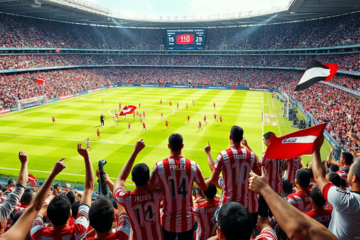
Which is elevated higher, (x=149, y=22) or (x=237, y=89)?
(x=149, y=22)

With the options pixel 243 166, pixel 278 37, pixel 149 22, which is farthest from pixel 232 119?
pixel 149 22

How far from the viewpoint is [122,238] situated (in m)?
3.72

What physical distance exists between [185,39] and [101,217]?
79.6 m

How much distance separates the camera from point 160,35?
87500mm

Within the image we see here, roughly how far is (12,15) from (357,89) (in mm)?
69927

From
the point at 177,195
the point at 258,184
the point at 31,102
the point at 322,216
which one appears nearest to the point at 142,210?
the point at 177,195

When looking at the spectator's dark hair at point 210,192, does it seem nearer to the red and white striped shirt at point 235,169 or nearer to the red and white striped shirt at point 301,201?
the red and white striped shirt at point 235,169

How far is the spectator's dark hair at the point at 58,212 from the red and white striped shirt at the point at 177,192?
5.28 feet

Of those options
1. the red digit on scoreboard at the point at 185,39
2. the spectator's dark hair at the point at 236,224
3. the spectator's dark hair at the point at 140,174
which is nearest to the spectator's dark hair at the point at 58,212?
the spectator's dark hair at the point at 140,174

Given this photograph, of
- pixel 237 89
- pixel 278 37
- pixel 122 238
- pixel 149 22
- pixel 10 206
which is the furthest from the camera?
pixel 149 22

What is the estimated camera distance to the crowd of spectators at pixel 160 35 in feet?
175

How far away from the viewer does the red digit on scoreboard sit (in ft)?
256

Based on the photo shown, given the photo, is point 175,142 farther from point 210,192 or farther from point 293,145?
point 293,145

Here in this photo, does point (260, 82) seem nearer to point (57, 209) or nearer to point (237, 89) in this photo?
point (237, 89)
